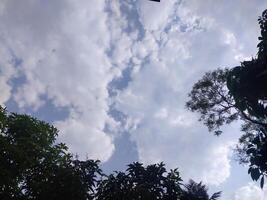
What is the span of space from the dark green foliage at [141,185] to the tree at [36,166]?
146cm

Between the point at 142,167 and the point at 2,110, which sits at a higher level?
the point at 2,110

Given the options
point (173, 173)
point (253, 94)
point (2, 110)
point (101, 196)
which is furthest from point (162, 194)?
point (2, 110)

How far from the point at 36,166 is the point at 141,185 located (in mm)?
8735

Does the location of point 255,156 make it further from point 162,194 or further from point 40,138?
point 40,138

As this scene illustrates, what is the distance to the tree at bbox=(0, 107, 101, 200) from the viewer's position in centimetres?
1936

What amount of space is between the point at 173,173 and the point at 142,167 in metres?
1.64

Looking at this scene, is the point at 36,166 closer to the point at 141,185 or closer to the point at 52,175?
the point at 52,175

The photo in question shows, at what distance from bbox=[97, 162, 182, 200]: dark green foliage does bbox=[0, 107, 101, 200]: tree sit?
4.78ft

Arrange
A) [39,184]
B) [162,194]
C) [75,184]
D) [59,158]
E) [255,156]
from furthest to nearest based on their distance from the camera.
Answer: [59,158] → [39,184] → [75,184] → [162,194] → [255,156]

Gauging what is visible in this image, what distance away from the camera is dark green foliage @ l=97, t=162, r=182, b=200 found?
58.1 feet

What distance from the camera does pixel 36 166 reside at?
23.6 metres

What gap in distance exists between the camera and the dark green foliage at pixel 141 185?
17.7 meters

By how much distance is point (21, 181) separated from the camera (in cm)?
2420

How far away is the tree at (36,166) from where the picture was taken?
63.5 ft
